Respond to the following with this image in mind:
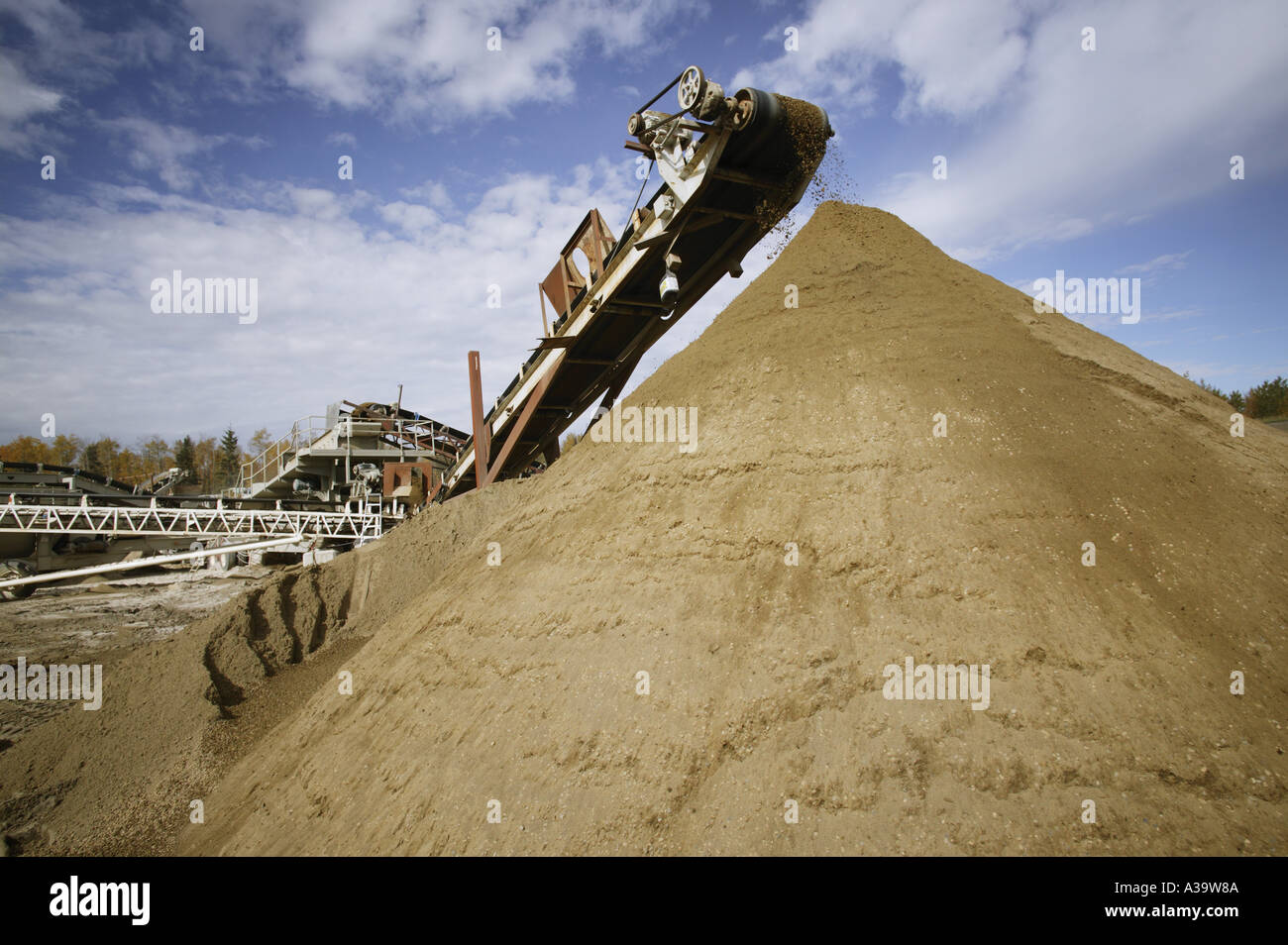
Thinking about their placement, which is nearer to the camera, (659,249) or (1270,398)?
(659,249)

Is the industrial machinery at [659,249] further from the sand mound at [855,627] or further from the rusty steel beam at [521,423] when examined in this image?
the sand mound at [855,627]

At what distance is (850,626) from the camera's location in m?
4.20

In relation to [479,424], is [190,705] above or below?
below

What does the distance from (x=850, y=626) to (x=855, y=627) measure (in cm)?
3

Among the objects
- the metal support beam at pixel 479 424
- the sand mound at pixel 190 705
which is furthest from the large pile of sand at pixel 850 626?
the metal support beam at pixel 479 424

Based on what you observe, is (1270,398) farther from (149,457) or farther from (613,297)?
(149,457)

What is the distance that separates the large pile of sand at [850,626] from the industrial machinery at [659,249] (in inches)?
61.2

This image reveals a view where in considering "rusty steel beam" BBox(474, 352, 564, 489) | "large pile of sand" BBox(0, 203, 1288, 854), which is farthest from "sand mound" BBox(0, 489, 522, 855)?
"rusty steel beam" BBox(474, 352, 564, 489)

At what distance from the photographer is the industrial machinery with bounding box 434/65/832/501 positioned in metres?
7.28

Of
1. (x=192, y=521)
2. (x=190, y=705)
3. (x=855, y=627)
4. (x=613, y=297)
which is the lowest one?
(x=190, y=705)

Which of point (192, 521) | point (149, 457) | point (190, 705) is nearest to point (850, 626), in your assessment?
point (190, 705)

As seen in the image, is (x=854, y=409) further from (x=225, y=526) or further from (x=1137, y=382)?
(x=225, y=526)

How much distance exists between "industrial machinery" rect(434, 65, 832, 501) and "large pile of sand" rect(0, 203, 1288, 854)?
1.56 meters
